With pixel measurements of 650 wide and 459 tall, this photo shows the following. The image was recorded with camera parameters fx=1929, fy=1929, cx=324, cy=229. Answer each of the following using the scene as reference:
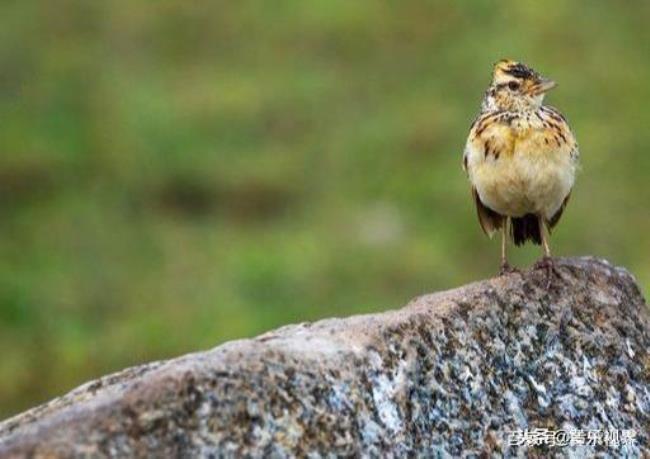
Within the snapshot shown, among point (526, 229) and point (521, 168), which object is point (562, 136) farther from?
point (526, 229)

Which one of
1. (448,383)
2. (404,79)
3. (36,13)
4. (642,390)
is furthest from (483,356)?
(36,13)

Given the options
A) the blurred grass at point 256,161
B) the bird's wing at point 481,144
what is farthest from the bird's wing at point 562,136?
the blurred grass at point 256,161

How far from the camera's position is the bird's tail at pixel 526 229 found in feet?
26.9

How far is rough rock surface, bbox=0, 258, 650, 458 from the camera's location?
203 inches

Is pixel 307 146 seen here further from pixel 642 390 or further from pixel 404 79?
pixel 642 390

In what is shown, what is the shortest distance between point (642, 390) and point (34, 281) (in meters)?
7.56

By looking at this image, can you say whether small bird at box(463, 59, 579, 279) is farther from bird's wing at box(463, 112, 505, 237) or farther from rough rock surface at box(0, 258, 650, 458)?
rough rock surface at box(0, 258, 650, 458)

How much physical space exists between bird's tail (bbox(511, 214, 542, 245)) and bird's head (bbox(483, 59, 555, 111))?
502 mm

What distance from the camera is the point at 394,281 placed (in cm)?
1326

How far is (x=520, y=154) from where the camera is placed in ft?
25.1

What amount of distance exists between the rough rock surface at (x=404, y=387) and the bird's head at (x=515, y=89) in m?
1.19

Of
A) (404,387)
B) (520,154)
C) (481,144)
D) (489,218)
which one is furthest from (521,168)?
(404,387)

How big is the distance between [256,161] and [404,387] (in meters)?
9.06

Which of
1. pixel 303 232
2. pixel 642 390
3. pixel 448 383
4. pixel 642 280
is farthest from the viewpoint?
pixel 303 232
